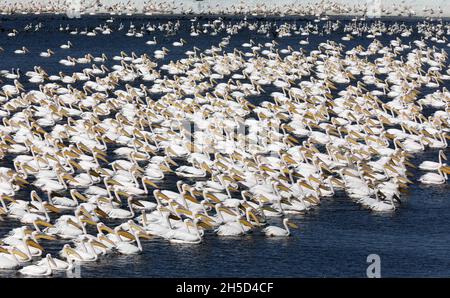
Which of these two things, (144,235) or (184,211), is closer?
(144,235)

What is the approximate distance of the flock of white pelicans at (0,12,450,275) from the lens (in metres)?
52.3

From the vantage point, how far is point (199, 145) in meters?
68.4

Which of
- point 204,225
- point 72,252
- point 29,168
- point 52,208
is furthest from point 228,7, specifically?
point 72,252

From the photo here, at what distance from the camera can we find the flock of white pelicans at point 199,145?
52.3m

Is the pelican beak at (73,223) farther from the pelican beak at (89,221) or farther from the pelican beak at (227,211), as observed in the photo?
the pelican beak at (227,211)

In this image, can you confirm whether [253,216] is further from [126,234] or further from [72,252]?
[72,252]

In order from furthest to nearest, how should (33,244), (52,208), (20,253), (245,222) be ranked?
1. (52,208)
2. (245,222)
3. (33,244)
4. (20,253)

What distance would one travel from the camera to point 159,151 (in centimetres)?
6994

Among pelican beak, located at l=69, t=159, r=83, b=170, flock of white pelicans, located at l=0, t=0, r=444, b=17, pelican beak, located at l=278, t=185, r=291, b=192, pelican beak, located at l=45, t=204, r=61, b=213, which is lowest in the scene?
pelican beak, located at l=45, t=204, r=61, b=213

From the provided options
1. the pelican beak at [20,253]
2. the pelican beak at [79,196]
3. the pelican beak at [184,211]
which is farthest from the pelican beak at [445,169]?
the pelican beak at [20,253]

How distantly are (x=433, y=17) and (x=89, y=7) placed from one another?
53.0 m

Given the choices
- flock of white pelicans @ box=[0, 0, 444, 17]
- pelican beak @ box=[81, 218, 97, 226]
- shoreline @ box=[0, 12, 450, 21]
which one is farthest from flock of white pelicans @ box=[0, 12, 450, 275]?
flock of white pelicans @ box=[0, 0, 444, 17]

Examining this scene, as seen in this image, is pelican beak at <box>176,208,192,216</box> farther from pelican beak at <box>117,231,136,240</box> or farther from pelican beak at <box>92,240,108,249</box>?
pelican beak at <box>92,240,108,249</box>

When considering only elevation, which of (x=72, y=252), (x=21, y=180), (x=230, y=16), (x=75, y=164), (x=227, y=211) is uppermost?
(x=230, y=16)
